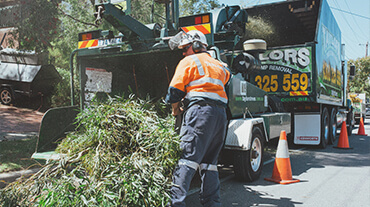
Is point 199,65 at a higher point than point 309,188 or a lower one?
higher

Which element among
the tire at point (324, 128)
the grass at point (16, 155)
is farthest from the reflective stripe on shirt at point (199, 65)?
the tire at point (324, 128)

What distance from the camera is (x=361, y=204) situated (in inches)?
169

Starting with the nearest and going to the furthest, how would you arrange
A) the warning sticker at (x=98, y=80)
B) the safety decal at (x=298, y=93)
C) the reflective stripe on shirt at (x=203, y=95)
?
1. the reflective stripe on shirt at (x=203, y=95)
2. the warning sticker at (x=98, y=80)
3. the safety decal at (x=298, y=93)

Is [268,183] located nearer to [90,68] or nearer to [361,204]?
[361,204]

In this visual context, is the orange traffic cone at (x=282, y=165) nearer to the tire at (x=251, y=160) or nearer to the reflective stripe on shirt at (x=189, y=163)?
the tire at (x=251, y=160)

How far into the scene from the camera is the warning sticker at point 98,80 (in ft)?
17.8

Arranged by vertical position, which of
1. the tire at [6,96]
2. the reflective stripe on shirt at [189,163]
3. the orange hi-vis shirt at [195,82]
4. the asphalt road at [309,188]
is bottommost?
the asphalt road at [309,188]

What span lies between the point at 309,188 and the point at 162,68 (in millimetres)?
3134

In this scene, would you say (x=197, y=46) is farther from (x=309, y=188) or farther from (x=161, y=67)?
(x=309, y=188)

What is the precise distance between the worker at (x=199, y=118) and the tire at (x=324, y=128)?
637cm

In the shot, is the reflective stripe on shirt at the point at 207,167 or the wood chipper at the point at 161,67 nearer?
the reflective stripe on shirt at the point at 207,167

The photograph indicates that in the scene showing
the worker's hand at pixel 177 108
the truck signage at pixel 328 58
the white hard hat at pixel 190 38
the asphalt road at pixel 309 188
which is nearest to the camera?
the worker's hand at pixel 177 108

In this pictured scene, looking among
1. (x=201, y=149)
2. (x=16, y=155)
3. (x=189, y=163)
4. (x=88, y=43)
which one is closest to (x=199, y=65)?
(x=201, y=149)

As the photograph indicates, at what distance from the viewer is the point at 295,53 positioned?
27.5ft
